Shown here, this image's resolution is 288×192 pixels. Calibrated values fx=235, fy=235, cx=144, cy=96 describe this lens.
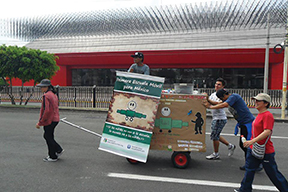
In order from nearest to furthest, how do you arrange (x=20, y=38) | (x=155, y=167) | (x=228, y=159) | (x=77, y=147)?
(x=155, y=167) → (x=228, y=159) → (x=77, y=147) → (x=20, y=38)

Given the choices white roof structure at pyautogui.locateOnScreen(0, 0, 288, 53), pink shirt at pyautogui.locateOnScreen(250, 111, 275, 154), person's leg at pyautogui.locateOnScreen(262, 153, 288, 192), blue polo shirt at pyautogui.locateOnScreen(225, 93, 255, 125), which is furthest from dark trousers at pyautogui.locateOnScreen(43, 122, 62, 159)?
white roof structure at pyautogui.locateOnScreen(0, 0, 288, 53)

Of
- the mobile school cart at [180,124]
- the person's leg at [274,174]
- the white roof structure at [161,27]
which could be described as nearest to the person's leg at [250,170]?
the person's leg at [274,174]

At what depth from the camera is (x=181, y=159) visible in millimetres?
4781

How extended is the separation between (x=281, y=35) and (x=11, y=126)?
89.1 ft

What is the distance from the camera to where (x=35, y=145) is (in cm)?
642

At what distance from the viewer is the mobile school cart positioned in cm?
455

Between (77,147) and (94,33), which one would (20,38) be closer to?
(94,33)

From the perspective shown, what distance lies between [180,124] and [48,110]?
2733mm

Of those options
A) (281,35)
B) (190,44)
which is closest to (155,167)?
(190,44)

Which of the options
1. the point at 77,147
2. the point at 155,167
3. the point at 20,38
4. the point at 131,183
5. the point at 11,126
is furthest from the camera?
the point at 20,38

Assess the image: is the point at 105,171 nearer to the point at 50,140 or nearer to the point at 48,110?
the point at 50,140

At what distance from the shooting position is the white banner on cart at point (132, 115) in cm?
446

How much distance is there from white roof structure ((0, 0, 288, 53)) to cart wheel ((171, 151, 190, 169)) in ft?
76.7

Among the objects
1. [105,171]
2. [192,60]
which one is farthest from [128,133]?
[192,60]
